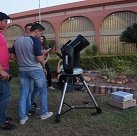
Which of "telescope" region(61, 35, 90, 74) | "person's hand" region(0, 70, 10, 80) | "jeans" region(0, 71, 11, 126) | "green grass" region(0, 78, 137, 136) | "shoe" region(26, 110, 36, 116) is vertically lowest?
"green grass" region(0, 78, 137, 136)

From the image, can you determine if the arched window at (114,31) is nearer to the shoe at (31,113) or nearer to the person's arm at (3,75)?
the shoe at (31,113)

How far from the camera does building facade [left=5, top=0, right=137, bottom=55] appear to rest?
1185 inches

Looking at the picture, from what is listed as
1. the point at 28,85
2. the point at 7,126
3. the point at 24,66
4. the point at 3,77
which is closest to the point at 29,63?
the point at 24,66

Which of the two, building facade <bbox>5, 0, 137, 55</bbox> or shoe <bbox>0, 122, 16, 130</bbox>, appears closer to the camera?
shoe <bbox>0, 122, 16, 130</bbox>

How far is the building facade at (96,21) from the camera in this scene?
3009 cm

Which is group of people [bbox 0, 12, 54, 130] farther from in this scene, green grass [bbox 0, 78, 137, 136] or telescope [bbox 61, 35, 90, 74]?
telescope [bbox 61, 35, 90, 74]

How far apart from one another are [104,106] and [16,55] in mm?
2179

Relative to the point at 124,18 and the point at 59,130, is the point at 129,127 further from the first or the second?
the point at 124,18

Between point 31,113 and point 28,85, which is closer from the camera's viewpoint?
point 28,85

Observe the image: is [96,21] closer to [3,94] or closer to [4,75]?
[3,94]

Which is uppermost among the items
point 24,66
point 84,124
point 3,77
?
point 24,66

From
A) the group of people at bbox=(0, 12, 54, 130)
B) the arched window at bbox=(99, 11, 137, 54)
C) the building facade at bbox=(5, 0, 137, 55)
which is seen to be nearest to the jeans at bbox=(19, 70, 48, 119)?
the group of people at bbox=(0, 12, 54, 130)

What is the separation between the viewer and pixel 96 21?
3172cm

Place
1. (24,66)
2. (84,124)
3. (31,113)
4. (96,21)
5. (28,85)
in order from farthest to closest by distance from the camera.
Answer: (96,21), (31,113), (28,85), (24,66), (84,124)
